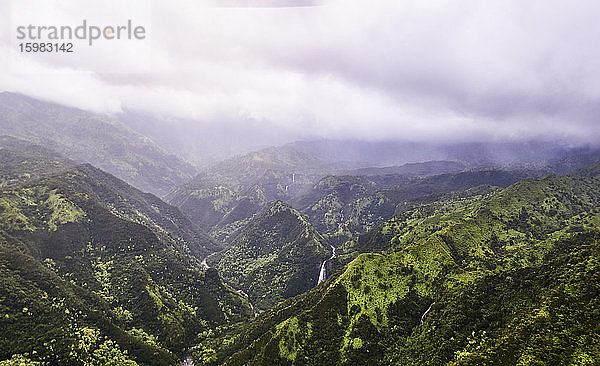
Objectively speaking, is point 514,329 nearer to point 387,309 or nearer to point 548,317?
point 548,317

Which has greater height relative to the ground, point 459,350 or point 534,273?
point 534,273

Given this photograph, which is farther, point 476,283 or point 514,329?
point 476,283

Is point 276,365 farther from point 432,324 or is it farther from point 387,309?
point 432,324

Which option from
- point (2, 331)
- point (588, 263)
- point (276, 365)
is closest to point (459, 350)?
point (588, 263)

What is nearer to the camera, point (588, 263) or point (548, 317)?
point (548, 317)

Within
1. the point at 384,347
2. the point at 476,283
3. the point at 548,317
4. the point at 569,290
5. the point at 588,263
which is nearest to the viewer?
the point at 548,317

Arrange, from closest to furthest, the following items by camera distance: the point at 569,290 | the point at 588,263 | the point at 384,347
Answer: the point at 569,290
the point at 588,263
the point at 384,347

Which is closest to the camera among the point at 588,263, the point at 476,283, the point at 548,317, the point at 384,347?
the point at 548,317

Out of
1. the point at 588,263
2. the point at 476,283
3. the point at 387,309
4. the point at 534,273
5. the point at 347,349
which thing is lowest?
the point at 347,349

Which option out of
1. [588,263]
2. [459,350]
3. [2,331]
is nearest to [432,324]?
[459,350]
